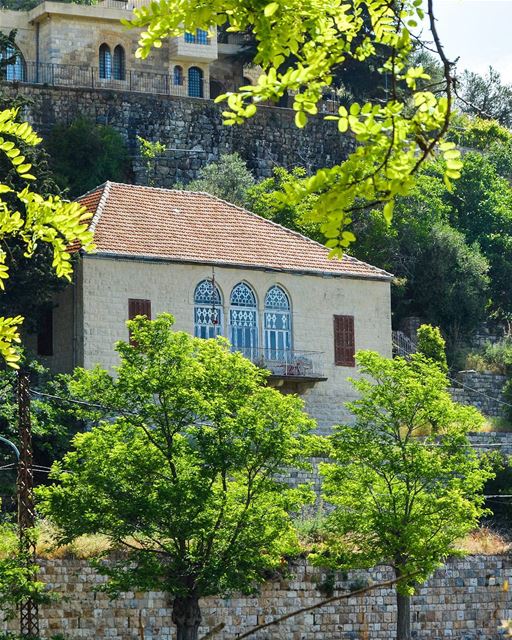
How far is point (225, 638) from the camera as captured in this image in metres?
36.5

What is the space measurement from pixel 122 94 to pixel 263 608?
29810mm

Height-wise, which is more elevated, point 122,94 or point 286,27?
point 122,94

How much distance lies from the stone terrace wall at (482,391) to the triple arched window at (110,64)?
69.6ft

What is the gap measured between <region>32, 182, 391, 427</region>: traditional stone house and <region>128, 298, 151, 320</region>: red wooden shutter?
3 centimetres

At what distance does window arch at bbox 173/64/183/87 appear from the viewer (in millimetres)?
67875

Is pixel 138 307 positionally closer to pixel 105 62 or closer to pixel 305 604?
pixel 305 604

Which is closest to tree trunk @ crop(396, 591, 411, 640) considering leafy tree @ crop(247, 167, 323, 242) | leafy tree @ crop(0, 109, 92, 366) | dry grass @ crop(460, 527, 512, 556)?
dry grass @ crop(460, 527, 512, 556)

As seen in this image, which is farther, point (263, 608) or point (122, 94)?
point (122, 94)

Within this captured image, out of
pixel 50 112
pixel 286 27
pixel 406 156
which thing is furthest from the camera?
pixel 50 112

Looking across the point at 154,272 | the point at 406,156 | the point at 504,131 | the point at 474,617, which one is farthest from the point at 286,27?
the point at 504,131

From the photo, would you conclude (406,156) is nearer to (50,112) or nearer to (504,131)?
(50,112)

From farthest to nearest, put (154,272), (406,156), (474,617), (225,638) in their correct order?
(154,272)
(474,617)
(225,638)
(406,156)

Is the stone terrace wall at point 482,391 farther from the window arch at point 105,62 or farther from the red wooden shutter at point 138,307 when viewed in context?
the window arch at point 105,62

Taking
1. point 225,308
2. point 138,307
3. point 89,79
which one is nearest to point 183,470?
point 138,307
